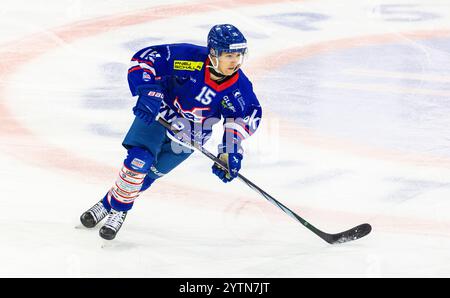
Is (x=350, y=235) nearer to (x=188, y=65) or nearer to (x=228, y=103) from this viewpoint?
(x=228, y=103)

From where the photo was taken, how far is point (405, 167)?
19.4 ft

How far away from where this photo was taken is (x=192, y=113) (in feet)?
15.6

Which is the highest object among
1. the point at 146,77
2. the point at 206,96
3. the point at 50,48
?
the point at 146,77

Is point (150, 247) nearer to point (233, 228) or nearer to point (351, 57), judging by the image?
point (233, 228)

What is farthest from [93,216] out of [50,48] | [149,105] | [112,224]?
[50,48]

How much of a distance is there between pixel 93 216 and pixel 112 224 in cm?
21

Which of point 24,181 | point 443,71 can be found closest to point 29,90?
point 24,181

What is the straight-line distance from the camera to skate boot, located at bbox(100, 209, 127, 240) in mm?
4748

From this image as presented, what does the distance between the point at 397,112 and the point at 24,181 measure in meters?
3.06

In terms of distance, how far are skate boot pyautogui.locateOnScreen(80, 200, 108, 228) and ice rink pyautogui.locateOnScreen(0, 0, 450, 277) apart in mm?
50

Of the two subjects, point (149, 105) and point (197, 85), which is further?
point (197, 85)

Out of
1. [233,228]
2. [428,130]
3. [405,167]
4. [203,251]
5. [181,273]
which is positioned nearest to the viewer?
[181,273]

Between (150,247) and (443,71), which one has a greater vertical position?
(150,247)

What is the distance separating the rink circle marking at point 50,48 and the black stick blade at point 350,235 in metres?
1.72
